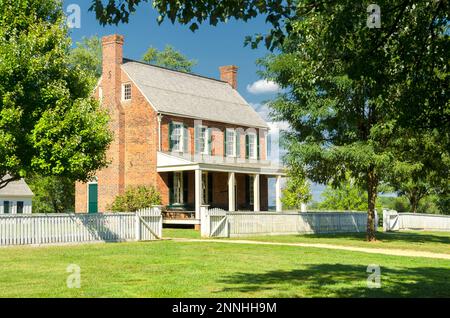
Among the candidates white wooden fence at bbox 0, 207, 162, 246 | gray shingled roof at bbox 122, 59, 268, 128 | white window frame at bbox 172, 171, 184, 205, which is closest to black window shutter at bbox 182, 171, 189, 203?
white window frame at bbox 172, 171, 184, 205

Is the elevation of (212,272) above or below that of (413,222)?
above

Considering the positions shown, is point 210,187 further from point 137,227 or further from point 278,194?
point 137,227

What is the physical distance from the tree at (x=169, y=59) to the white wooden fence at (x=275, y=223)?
30909 mm

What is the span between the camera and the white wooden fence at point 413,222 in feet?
117

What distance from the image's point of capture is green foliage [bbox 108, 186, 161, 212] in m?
33.4

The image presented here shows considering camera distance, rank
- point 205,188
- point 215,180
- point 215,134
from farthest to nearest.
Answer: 1. point 215,134
2. point 215,180
3. point 205,188

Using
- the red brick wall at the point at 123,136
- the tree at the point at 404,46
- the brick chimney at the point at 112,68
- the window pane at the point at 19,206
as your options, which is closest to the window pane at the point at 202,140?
the red brick wall at the point at 123,136

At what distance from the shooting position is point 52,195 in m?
47.1

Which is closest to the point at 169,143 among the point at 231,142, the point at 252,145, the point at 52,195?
the point at 231,142

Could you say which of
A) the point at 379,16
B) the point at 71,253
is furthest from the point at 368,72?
the point at 71,253

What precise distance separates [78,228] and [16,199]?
26.9m
